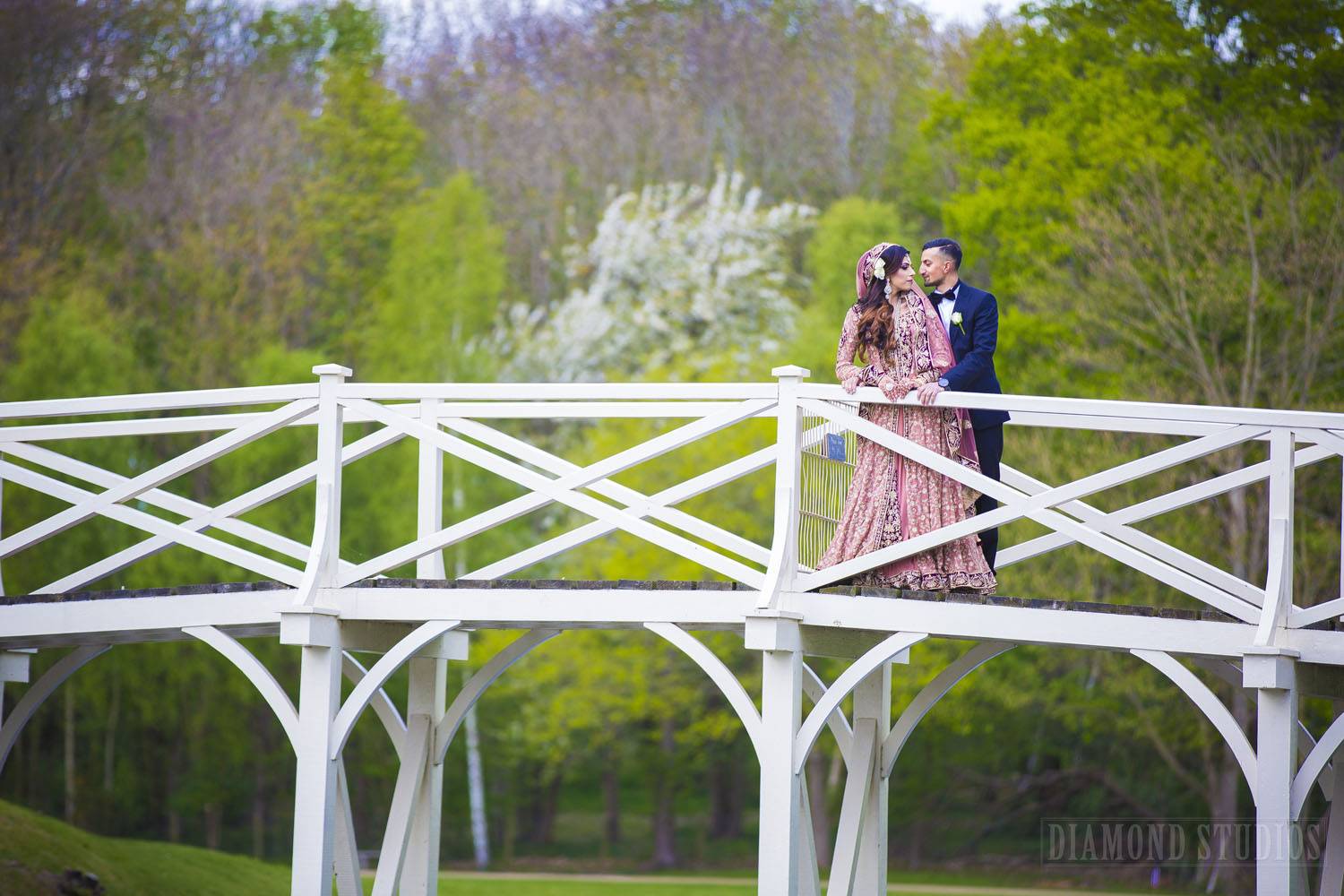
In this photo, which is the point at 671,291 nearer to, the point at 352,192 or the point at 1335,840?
the point at 352,192

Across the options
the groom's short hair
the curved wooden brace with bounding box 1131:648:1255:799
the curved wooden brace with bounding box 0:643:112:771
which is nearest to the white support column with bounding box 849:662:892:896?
the curved wooden brace with bounding box 1131:648:1255:799

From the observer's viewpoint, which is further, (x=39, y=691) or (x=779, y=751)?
(x=39, y=691)

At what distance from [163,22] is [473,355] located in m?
11.7

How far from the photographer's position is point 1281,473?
9.43 meters

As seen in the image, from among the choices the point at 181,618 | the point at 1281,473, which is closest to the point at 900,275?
the point at 1281,473

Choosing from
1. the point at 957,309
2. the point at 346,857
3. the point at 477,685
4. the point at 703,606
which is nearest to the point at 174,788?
the point at 346,857

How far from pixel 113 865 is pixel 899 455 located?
1038 cm

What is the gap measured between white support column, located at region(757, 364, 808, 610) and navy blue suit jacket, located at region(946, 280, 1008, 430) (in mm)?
849

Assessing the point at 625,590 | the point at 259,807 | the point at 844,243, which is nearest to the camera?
the point at 625,590

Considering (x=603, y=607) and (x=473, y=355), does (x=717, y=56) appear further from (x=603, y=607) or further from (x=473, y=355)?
(x=603, y=607)

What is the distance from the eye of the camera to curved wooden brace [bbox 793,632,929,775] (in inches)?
380

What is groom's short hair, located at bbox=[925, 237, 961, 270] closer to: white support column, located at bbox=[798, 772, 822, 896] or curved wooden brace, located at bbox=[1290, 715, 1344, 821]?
curved wooden brace, located at bbox=[1290, 715, 1344, 821]

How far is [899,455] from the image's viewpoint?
→ 1024 cm

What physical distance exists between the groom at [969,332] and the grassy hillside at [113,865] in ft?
28.0
